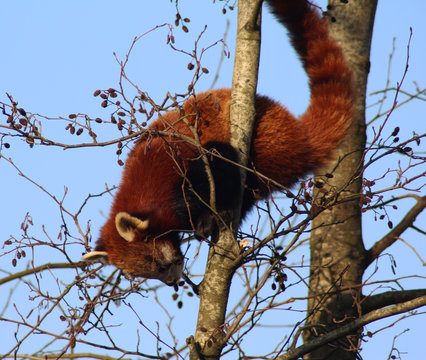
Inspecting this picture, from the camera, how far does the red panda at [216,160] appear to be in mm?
4125

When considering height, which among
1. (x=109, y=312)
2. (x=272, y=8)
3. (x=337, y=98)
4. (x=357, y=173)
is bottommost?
(x=109, y=312)

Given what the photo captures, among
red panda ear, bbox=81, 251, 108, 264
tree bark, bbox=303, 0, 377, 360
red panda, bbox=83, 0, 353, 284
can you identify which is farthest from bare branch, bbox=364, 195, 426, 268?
red panda ear, bbox=81, 251, 108, 264

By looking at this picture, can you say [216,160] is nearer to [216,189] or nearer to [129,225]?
[216,189]

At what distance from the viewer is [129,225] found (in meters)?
4.12

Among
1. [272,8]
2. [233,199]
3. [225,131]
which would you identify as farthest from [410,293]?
[272,8]

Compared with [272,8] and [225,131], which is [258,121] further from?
[272,8]

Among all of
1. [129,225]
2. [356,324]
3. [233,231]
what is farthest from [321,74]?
[356,324]

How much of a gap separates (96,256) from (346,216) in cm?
242

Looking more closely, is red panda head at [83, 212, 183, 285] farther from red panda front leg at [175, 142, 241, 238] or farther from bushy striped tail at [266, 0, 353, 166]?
bushy striped tail at [266, 0, 353, 166]

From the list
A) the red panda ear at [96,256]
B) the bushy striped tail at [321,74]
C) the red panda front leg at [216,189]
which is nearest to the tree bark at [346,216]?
the bushy striped tail at [321,74]

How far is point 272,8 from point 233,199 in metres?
2.10

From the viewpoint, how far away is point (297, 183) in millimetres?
4930

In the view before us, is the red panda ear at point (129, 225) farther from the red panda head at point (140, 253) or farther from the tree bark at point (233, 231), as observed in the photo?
the tree bark at point (233, 231)

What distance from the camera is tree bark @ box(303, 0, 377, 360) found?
4.70 meters
